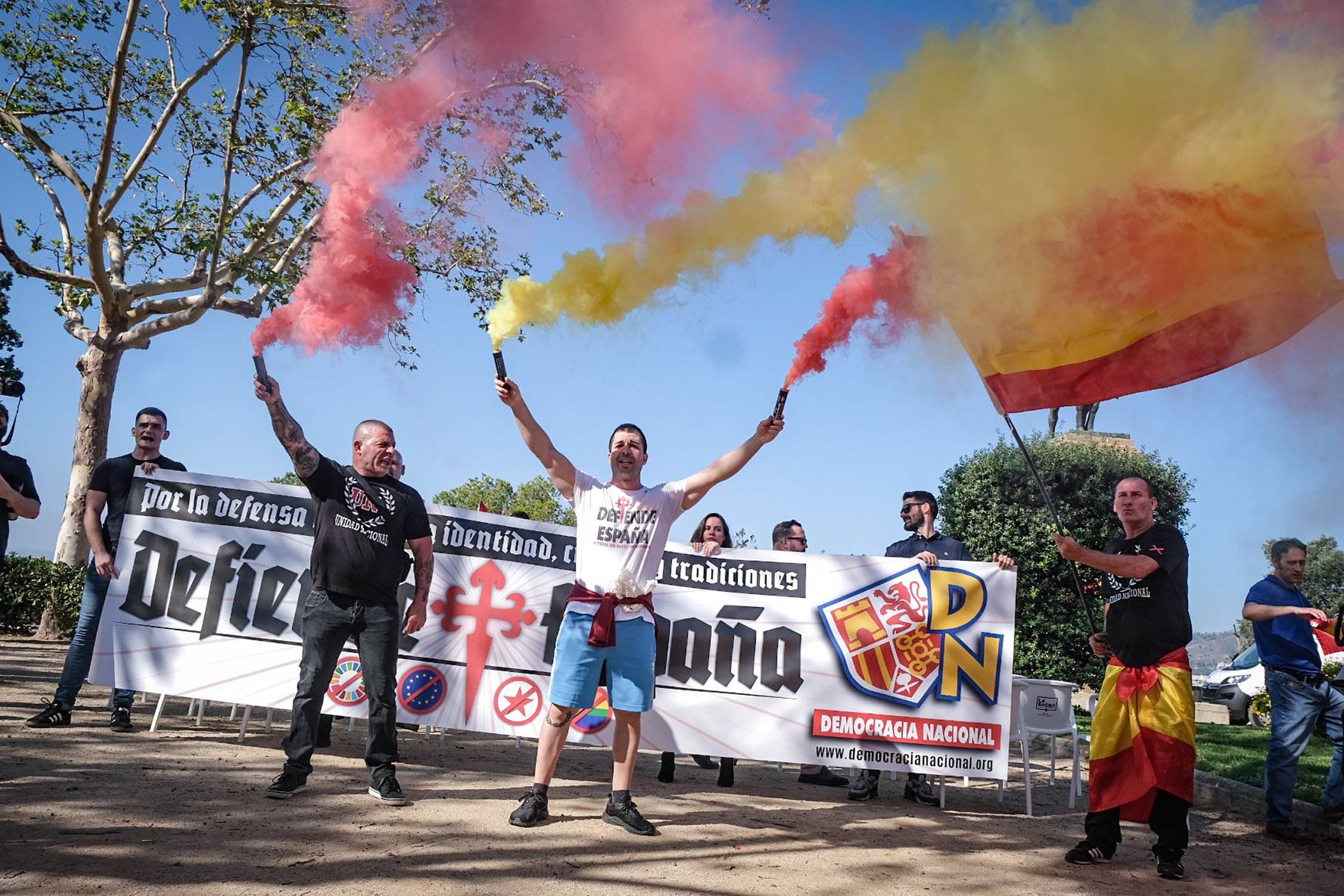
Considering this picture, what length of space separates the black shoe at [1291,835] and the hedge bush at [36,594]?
14377 mm

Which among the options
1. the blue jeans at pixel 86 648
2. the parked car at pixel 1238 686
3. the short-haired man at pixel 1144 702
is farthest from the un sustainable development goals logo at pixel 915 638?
the parked car at pixel 1238 686

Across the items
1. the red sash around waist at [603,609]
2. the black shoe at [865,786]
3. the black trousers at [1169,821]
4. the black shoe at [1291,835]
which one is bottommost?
the black shoe at [865,786]

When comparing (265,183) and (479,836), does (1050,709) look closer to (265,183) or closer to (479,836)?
(479,836)

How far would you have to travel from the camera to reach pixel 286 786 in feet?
16.0

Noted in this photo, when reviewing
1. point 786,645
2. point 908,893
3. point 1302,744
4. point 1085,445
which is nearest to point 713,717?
point 786,645

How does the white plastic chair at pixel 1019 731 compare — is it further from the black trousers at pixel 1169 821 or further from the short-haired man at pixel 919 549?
the black trousers at pixel 1169 821

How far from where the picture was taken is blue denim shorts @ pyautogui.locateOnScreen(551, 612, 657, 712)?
4.91 metres

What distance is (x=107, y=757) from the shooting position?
18.1 ft

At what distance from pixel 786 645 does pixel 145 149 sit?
1129 centimetres

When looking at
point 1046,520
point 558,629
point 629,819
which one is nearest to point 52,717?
point 558,629

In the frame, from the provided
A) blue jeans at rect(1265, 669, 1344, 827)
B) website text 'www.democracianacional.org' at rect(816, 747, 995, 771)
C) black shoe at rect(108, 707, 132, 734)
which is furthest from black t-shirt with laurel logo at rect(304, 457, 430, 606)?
blue jeans at rect(1265, 669, 1344, 827)

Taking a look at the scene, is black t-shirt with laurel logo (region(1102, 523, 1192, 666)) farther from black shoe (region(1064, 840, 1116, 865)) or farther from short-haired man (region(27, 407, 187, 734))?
short-haired man (region(27, 407, 187, 734))

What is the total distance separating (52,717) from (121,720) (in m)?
0.41

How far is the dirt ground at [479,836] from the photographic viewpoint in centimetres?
371
